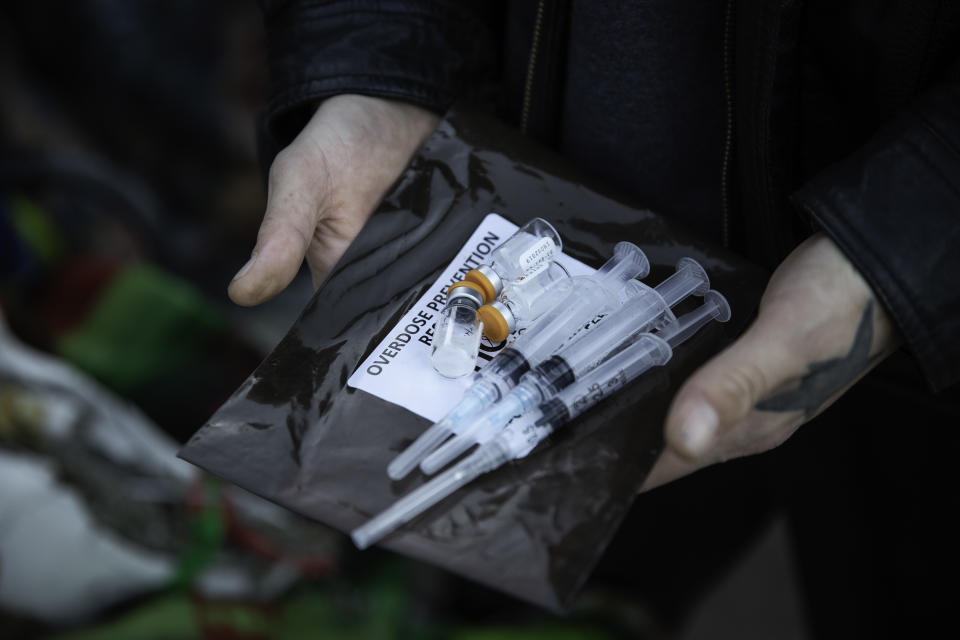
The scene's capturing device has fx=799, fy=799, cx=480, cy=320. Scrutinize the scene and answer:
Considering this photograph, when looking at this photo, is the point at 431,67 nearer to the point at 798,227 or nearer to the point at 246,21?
the point at 798,227

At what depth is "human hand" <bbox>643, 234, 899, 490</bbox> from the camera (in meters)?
1.20

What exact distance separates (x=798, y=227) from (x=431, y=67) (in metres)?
0.88

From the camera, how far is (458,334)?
4.69 ft

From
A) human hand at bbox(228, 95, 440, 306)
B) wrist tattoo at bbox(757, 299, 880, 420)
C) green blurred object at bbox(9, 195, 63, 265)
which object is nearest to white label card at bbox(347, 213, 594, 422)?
human hand at bbox(228, 95, 440, 306)

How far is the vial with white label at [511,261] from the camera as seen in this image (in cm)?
151

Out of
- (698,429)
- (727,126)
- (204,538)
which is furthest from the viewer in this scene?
(204,538)

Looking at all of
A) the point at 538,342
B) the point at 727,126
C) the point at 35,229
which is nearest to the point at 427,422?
the point at 538,342

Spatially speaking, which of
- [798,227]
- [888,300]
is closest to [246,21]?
[798,227]

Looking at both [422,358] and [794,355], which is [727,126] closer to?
[794,355]

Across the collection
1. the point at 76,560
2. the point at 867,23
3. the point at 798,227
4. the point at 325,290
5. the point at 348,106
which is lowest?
the point at 76,560

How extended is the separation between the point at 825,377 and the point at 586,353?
398mm

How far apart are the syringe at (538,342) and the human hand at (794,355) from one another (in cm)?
29

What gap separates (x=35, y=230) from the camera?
9.46 ft

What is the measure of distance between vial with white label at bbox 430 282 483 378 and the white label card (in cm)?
2
